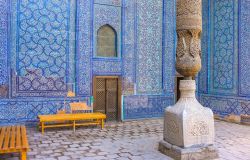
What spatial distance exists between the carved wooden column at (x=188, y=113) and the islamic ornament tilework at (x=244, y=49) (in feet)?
12.3

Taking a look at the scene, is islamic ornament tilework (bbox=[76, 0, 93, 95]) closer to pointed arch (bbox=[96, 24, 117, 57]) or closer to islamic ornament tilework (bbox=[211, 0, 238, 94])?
pointed arch (bbox=[96, 24, 117, 57])

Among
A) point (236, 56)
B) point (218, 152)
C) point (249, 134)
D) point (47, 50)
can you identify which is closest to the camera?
point (218, 152)

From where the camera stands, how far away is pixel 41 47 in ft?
24.2

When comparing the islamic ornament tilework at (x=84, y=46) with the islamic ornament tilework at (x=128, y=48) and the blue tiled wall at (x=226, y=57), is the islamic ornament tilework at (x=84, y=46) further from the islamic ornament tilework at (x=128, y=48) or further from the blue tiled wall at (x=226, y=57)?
the blue tiled wall at (x=226, y=57)

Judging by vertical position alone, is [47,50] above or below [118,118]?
above

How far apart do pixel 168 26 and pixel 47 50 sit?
13.0 ft

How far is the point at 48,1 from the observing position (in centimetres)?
750

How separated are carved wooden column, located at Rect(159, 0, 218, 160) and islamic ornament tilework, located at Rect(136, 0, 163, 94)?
3.62 metres

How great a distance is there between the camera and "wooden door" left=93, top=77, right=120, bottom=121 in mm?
8172

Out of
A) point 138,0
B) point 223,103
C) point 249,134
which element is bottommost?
point 249,134

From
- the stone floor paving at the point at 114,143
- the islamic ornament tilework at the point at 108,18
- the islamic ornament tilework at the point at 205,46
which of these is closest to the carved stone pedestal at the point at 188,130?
the stone floor paving at the point at 114,143

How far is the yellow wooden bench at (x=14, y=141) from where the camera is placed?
4.01 m

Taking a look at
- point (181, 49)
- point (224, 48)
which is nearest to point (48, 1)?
point (181, 49)

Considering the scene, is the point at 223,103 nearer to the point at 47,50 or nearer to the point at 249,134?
the point at 249,134
